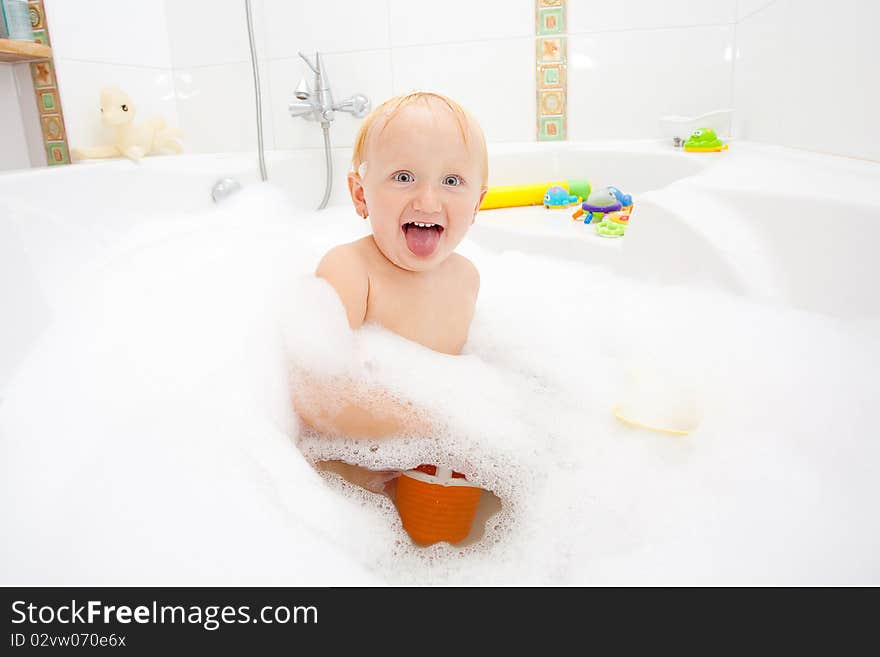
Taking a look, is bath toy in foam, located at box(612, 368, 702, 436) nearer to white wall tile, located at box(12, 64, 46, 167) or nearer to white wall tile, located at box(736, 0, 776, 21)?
white wall tile, located at box(736, 0, 776, 21)

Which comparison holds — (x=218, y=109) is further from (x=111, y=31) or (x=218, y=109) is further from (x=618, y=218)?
(x=618, y=218)

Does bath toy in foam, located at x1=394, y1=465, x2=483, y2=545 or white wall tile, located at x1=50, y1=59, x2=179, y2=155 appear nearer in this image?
bath toy in foam, located at x1=394, y1=465, x2=483, y2=545

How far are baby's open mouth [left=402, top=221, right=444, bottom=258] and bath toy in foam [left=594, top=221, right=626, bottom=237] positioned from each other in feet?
2.24

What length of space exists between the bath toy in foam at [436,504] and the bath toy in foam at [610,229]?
77 cm

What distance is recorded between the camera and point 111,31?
6.74 feet

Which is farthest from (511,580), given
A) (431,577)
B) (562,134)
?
(562,134)

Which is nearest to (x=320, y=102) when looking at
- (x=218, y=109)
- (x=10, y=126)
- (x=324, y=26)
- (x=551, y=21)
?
(x=324, y=26)

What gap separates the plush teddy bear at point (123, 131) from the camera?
1.89 metres

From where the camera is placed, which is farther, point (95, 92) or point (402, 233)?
point (95, 92)

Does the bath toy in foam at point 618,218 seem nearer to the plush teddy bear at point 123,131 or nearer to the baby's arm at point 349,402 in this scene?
the baby's arm at point 349,402

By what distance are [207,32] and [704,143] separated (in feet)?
5.47

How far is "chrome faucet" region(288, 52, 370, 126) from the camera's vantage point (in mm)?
2100

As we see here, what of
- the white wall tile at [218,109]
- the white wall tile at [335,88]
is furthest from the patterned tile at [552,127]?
the white wall tile at [218,109]

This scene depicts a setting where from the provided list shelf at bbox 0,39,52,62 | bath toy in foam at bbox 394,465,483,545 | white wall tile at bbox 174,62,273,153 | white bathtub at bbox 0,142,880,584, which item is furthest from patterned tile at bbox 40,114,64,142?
bath toy in foam at bbox 394,465,483,545
